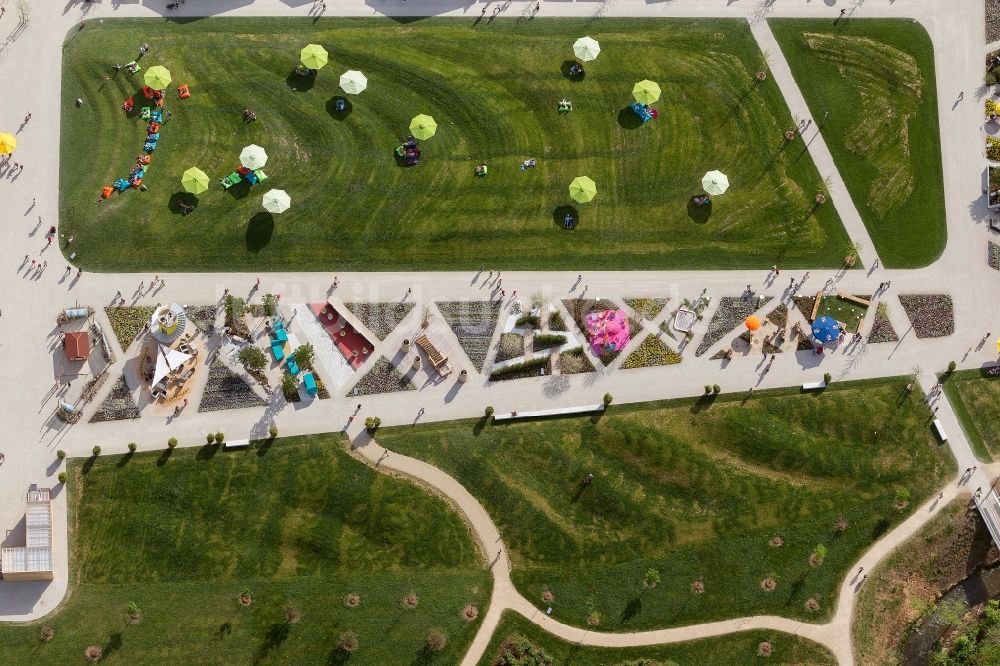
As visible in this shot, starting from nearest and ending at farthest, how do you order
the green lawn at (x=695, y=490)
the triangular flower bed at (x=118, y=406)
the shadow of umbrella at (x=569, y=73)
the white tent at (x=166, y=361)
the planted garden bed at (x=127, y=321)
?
1. the white tent at (x=166, y=361)
2. the green lawn at (x=695, y=490)
3. the triangular flower bed at (x=118, y=406)
4. the planted garden bed at (x=127, y=321)
5. the shadow of umbrella at (x=569, y=73)

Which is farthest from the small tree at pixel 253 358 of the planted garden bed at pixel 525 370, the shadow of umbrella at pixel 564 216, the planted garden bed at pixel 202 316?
the shadow of umbrella at pixel 564 216

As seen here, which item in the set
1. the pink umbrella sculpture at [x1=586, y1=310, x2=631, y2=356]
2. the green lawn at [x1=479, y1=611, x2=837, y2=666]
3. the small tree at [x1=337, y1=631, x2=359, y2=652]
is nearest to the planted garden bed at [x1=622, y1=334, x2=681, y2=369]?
the pink umbrella sculpture at [x1=586, y1=310, x2=631, y2=356]

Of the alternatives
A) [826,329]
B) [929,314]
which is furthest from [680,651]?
[929,314]

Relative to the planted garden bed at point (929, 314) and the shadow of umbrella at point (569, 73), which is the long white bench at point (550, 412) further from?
the shadow of umbrella at point (569, 73)

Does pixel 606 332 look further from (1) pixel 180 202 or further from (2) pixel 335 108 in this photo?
(1) pixel 180 202

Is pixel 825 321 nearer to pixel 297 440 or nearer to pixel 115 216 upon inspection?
pixel 297 440

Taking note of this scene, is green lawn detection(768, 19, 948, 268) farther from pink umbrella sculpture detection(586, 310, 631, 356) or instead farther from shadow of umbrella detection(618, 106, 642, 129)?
pink umbrella sculpture detection(586, 310, 631, 356)

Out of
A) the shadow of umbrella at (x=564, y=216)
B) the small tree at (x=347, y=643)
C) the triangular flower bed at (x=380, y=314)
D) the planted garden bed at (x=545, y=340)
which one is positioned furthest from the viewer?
the shadow of umbrella at (x=564, y=216)
